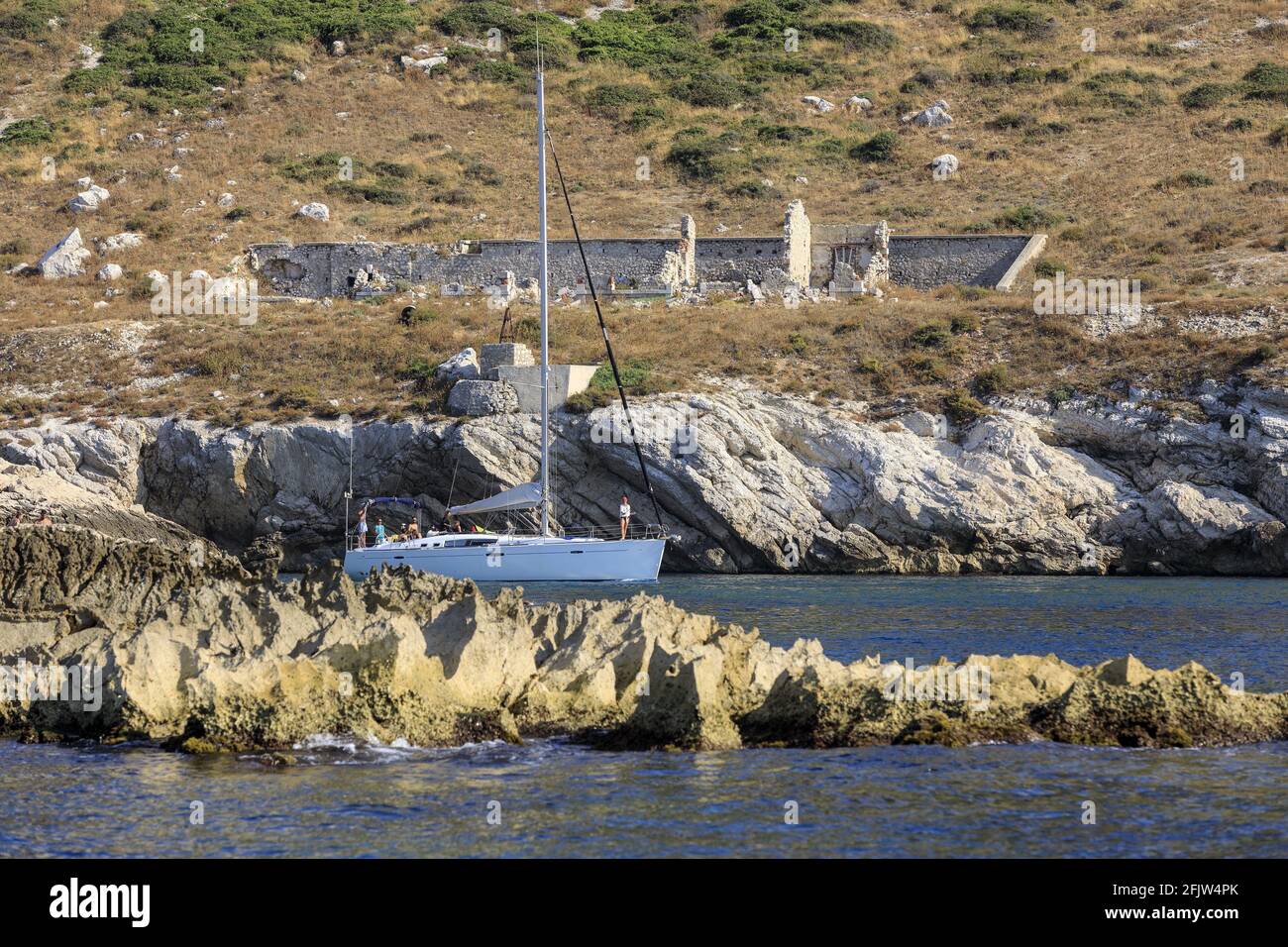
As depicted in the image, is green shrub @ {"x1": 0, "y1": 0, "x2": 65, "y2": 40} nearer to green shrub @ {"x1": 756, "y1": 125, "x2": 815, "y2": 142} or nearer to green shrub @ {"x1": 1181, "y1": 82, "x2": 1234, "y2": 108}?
green shrub @ {"x1": 756, "y1": 125, "x2": 815, "y2": 142}

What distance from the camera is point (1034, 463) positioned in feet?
143

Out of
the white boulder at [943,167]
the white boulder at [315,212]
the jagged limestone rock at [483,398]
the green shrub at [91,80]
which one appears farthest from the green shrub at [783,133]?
the jagged limestone rock at [483,398]

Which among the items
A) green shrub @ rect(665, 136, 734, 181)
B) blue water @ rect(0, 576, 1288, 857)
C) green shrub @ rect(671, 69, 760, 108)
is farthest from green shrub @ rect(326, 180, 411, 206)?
blue water @ rect(0, 576, 1288, 857)

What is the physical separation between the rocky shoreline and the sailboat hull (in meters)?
18.0

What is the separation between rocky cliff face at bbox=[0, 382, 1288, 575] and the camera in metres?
42.0

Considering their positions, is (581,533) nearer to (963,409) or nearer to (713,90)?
(963,409)

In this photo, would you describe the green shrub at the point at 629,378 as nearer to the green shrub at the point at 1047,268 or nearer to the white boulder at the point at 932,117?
the green shrub at the point at 1047,268

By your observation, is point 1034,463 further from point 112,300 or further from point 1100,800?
point 112,300

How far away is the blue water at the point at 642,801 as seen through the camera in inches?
561

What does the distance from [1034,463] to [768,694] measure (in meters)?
26.5

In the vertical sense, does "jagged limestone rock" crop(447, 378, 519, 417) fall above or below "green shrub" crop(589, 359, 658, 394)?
below

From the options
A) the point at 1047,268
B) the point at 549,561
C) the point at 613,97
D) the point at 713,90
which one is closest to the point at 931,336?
the point at 1047,268

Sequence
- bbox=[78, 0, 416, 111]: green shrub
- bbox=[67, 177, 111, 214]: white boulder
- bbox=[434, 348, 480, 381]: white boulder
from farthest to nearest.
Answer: bbox=[78, 0, 416, 111]: green shrub → bbox=[67, 177, 111, 214]: white boulder → bbox=[434, 348, 480, 381]: white boulder

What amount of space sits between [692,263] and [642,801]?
46474 mm
